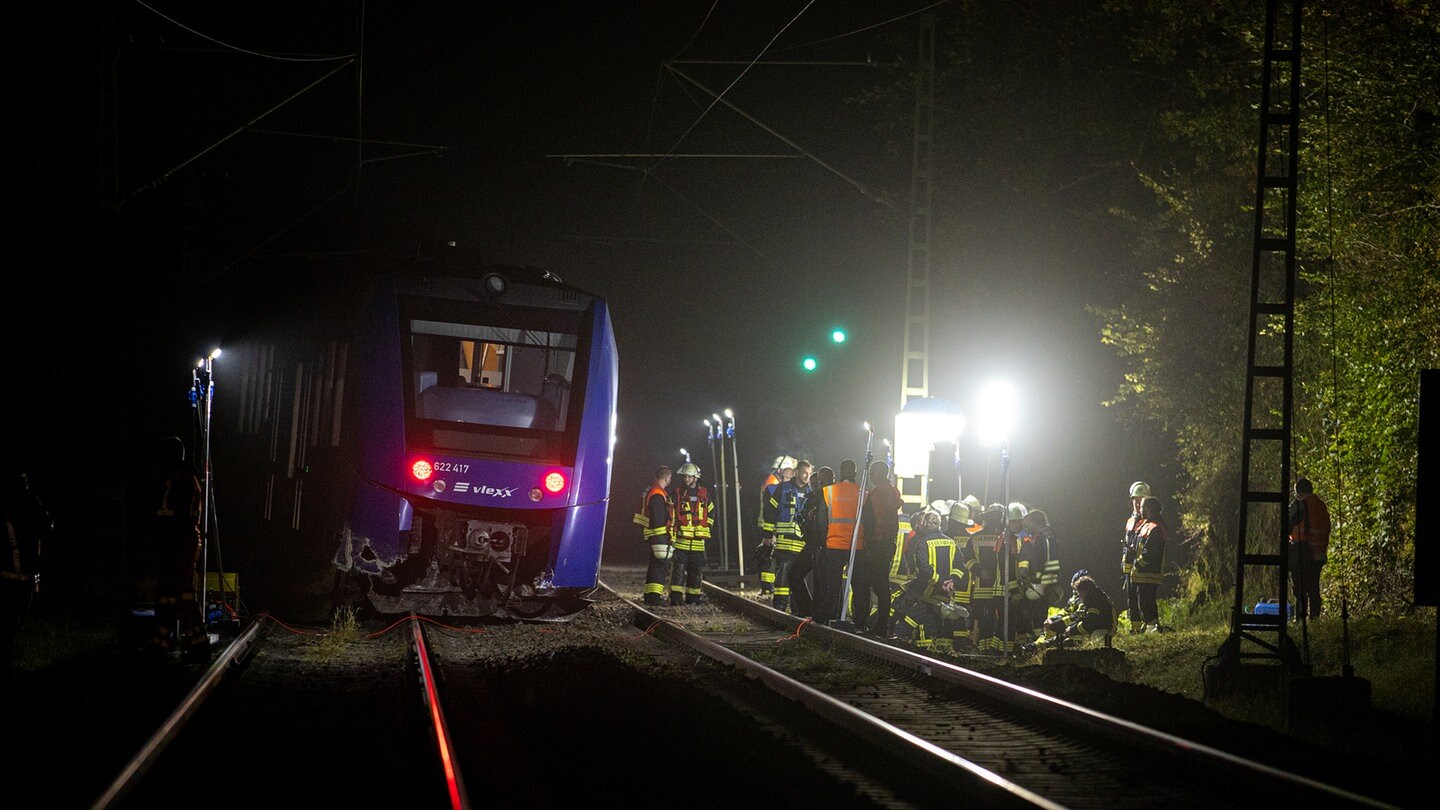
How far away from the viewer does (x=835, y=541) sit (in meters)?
15.3

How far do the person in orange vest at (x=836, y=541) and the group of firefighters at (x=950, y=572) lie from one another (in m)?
0.01

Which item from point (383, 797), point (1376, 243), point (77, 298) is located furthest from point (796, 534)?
point (77, 298)

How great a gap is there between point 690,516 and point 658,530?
561 mm

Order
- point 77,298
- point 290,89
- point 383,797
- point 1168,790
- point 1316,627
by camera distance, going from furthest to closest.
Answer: point 77,298, point 290,89, point 1316,627, point 1168,790, point 383,797

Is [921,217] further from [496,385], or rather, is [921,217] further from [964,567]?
[496,385]

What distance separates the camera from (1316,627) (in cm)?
1392

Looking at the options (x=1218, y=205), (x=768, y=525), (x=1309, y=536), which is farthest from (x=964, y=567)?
(x=1218, y=205)

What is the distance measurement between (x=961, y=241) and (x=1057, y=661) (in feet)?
53.2

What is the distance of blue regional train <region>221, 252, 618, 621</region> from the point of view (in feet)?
43.9

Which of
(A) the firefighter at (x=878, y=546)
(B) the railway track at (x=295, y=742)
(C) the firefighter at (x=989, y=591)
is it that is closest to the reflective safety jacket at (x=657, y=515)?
(A) the firefighter at (x=878, y=546)

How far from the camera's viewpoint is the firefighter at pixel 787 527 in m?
17.5

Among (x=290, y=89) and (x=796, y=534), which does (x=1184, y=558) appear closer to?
(x=796, y=534)

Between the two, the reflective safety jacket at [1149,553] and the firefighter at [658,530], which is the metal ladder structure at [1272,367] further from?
the firefighter at [658,530]

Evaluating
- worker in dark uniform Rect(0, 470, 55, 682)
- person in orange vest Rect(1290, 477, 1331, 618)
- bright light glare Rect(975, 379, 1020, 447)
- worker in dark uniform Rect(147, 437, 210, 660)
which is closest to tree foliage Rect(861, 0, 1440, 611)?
person in orange vest Rect(1290, 477, 1331, 618)
